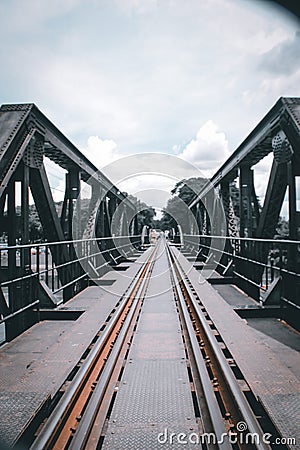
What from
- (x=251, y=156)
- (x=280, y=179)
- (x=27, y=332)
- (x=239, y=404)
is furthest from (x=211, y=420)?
(x=251, y=156)

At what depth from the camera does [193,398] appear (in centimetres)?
411

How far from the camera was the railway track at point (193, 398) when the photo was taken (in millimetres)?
3240

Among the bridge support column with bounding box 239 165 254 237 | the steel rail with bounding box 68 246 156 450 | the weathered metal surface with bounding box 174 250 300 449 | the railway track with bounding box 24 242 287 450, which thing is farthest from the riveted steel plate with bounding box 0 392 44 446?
the bridge support column with bounding box 239 165 254 237

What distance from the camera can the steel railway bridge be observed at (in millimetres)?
3443

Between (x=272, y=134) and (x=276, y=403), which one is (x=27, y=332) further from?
(x=272, y=134)

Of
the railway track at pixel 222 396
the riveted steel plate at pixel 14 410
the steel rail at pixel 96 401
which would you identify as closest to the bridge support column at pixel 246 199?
the railway track at pixel 222 396

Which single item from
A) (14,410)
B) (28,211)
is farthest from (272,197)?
(14,410)

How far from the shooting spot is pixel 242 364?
468cm

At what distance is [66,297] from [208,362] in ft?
14.7

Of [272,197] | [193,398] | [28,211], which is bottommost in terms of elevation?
[193,398]

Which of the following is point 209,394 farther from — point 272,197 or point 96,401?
point 272,197

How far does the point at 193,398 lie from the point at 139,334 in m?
2.43

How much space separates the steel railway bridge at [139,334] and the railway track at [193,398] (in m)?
0.02

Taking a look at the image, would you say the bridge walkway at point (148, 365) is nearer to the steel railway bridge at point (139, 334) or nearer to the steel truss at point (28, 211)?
the steel railway bridge at point (139, 334)
